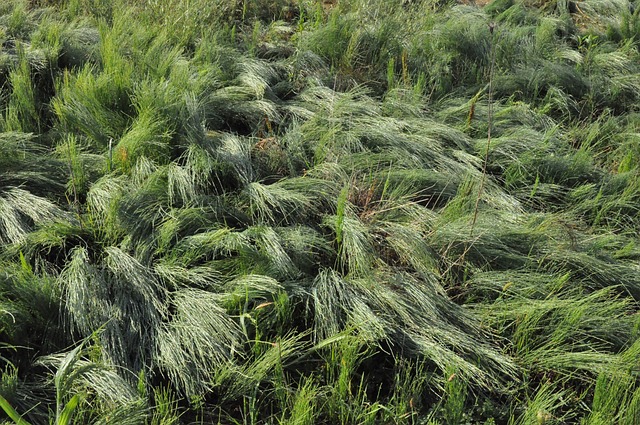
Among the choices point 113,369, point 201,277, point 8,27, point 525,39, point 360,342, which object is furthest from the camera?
point 525,39

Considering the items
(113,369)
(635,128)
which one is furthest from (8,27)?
(635,128)

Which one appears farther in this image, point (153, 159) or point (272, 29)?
point (272, 29)

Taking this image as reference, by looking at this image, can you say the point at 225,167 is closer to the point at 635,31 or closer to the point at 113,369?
the point at 113,369

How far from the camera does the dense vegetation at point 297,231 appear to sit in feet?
8.27

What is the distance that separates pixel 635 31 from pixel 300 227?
4696 millimetres

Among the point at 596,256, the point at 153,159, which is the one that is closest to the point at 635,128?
the point at 596,256

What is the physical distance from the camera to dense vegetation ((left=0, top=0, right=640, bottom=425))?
2.52m

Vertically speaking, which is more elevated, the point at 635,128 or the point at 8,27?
the point at 8,27

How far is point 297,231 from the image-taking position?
3.10 metres

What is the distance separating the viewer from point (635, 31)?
6184 millimetres

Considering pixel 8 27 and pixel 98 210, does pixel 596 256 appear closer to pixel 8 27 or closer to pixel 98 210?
pixel 98 210

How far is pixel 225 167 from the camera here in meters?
3.49

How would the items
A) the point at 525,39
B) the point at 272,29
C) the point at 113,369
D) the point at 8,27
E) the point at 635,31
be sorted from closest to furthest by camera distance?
the point at 113,369 → the point at 8,27 → the point at 272,29 → the point at 525,39 → the point at 635,31

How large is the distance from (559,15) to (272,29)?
3.07 meters
